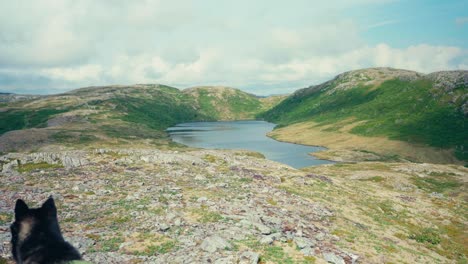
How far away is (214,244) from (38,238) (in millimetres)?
14371

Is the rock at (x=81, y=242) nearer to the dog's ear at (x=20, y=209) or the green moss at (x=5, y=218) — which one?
the green moss at (x=5, y=218)

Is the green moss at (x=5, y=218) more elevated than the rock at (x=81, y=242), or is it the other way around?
the green moss at (x=5, y=218)

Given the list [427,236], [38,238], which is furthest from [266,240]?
[427,236]

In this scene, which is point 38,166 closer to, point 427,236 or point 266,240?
point 266,240

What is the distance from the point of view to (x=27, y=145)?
14400 centimetres

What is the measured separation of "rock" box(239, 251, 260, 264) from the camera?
64.4 ft

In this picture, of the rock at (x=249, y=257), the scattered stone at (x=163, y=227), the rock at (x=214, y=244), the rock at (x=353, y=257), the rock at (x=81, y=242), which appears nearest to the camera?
the rock at (x=249, y=257)

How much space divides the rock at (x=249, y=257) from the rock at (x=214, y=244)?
4.51 feet

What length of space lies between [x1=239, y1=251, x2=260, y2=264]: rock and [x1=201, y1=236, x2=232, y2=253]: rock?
1.38 metres

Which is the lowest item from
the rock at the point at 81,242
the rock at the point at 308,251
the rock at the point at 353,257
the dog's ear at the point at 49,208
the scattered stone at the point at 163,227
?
the rock at the point at 353,257

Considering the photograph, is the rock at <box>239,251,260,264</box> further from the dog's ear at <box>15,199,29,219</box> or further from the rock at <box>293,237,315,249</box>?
the dog's ear at <box>15,199,29,219</box>

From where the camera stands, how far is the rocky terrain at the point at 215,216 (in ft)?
70.2

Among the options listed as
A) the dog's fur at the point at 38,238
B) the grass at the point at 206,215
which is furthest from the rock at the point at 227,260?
the dog's fur at the point at 38,238

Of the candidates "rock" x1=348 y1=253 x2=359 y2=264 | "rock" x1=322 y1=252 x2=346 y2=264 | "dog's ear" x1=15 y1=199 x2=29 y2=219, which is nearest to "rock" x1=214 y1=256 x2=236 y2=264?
"rock" x1=322 y1=252 x2=346 y2=264
